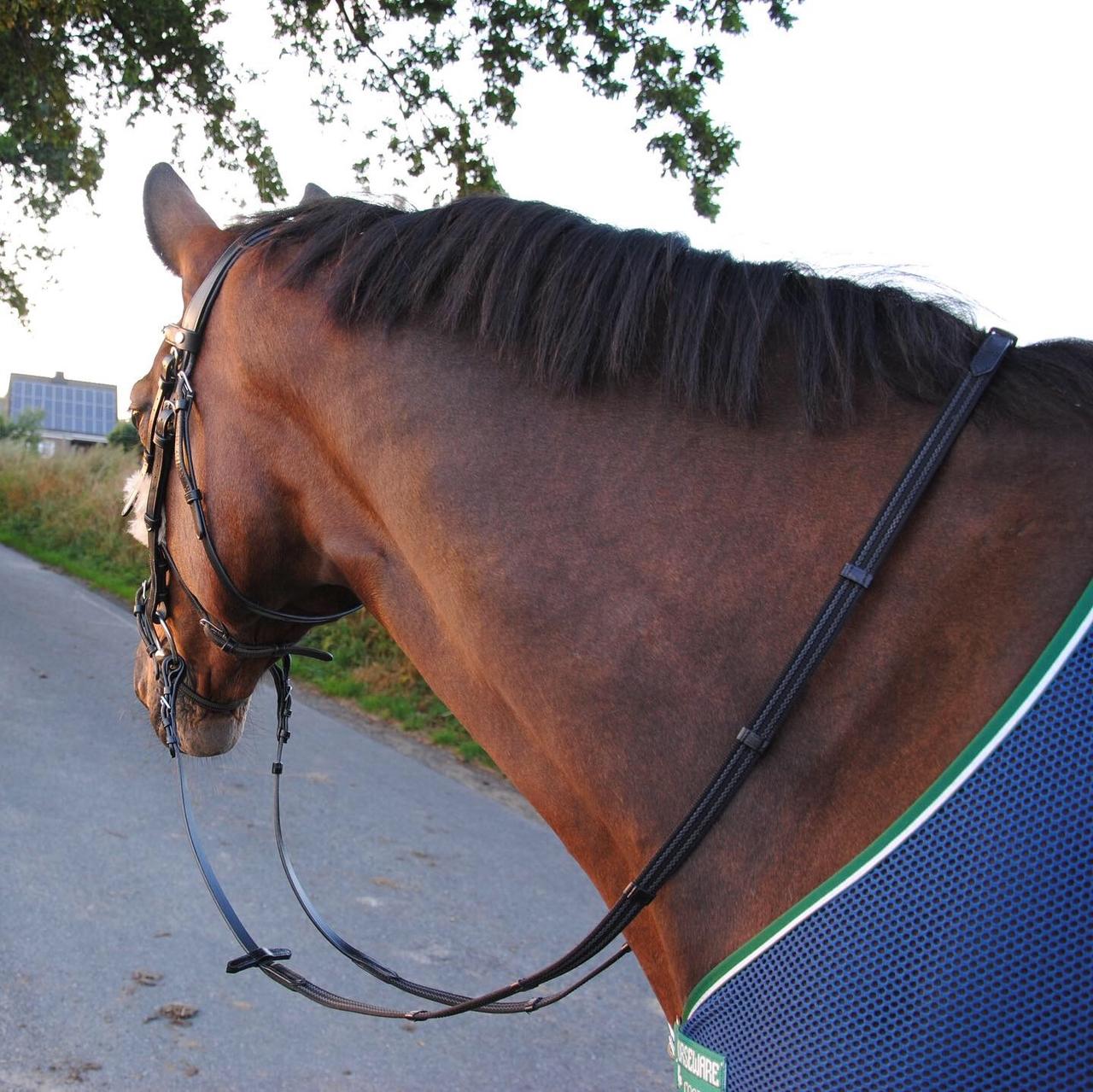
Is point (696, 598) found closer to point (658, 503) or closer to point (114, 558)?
point (658, 503)

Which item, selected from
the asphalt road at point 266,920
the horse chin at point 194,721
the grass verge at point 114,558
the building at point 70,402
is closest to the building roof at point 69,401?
the building at point 70,402

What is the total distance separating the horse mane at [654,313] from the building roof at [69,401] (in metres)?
43.4

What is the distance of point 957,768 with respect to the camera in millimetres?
987

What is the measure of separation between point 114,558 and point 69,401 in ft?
104

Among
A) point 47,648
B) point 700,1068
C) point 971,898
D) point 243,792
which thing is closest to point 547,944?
point 243,792

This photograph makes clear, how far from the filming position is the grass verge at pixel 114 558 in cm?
827

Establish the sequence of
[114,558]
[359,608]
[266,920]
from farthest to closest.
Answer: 1. [114,558]
2. [266,920]
3. [359,608]

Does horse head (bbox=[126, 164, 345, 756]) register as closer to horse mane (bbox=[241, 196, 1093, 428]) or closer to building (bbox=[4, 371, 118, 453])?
horse mane (bbox=[241, 196, 1093, 428])

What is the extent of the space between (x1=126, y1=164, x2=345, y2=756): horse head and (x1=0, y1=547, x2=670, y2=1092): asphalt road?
29.7 inches

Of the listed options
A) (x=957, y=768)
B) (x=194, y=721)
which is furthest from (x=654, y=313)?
(x=194, y=721)

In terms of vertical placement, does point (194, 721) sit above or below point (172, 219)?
below

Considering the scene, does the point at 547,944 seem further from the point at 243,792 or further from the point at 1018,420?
the point at 1018,420

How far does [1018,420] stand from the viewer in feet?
3.75

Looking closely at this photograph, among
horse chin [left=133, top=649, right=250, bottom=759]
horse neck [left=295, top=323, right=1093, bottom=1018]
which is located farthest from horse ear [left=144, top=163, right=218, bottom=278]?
horse chin [left=133, top=649, right=250, bottom=759]
